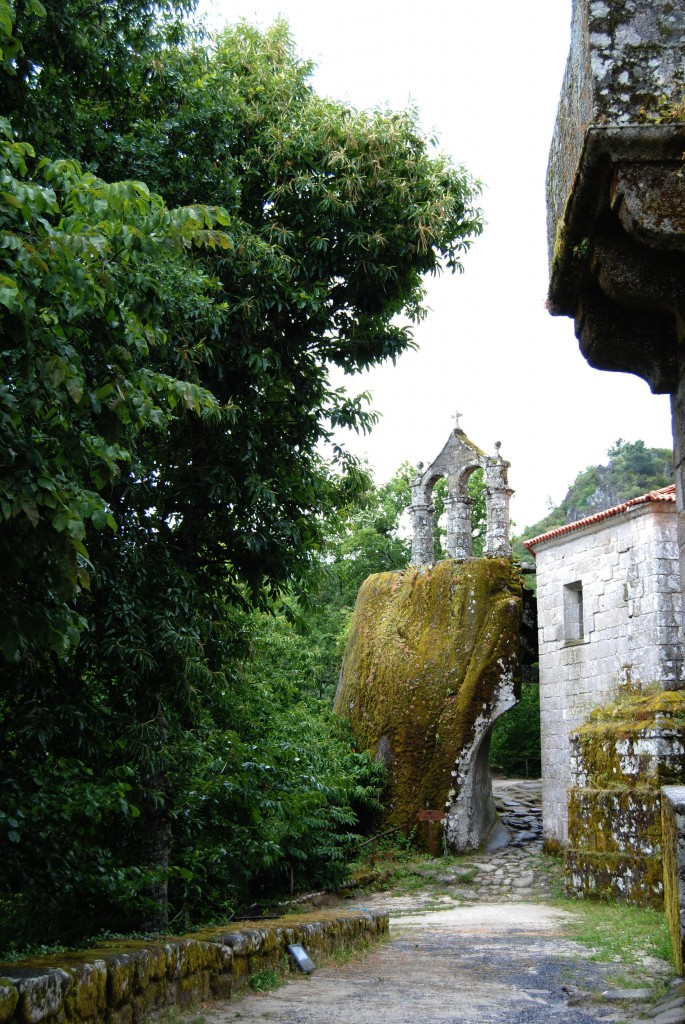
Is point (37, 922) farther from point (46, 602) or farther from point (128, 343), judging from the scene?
point (128, 343)

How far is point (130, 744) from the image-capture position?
7.51 meters

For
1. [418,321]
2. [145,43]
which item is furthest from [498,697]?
[145,43]

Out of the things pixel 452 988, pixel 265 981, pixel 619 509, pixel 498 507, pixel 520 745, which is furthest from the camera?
pixel 520 745

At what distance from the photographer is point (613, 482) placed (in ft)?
171

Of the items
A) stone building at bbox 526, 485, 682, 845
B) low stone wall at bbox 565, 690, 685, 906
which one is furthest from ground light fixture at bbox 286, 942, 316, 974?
stone building at bbox 526, 485, 682, 845

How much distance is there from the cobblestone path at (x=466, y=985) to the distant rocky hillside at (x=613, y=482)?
117ft

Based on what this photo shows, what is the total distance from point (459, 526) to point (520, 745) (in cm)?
1082

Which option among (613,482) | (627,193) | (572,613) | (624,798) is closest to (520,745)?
(572,613)

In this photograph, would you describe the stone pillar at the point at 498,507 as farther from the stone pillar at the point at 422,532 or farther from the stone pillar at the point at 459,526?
the stone pillar at the point at 422,532

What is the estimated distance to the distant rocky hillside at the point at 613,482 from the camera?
158 ft

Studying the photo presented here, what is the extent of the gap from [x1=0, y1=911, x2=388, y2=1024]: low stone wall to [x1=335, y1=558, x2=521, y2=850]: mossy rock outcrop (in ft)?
35.2

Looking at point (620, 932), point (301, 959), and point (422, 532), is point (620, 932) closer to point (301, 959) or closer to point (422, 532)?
point (301, 959)

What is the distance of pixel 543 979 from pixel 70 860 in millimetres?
3304

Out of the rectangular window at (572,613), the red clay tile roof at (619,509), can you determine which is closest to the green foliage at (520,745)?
the rectangular window at (572,613)
